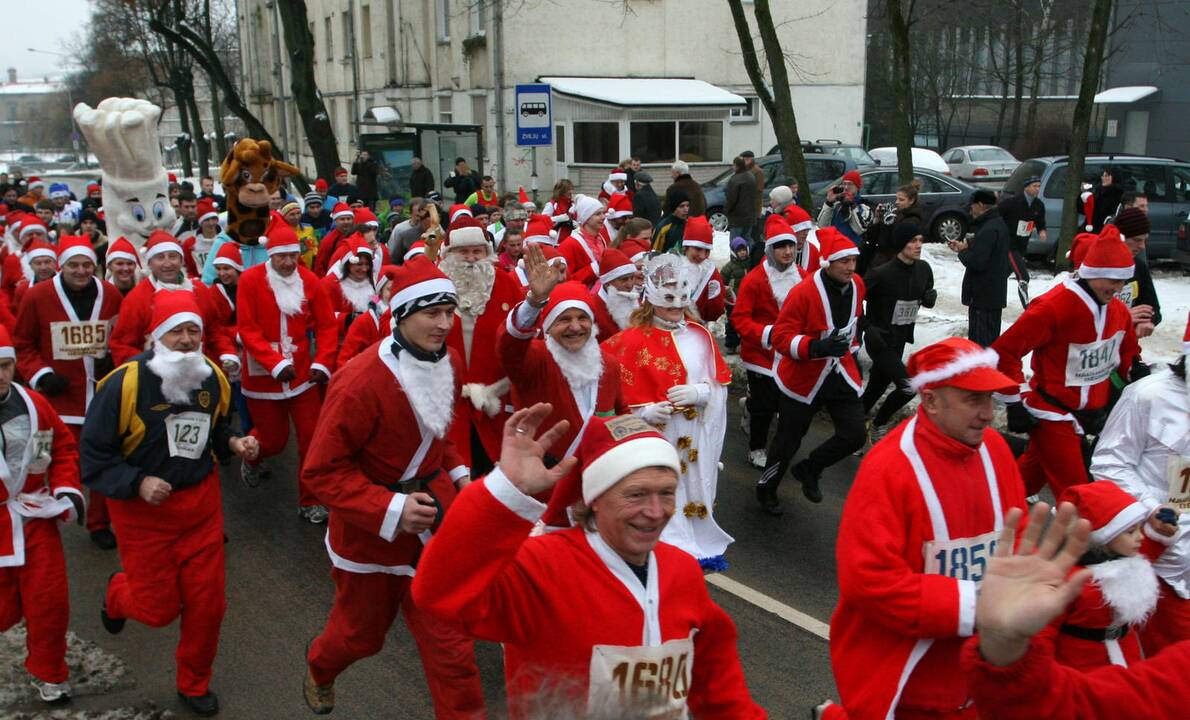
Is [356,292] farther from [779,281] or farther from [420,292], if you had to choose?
[420,292]

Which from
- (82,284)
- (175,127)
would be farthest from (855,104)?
(175,127)

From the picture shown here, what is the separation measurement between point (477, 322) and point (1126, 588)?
4322 millimetres

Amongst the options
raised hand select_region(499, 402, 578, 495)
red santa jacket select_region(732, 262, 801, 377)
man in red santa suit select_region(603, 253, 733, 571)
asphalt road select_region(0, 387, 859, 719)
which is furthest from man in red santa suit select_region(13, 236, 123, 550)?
raised hand select_region(499, 402, 578, 495)

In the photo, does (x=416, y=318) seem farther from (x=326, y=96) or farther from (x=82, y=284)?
(x=326, y=96)

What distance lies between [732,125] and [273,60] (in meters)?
30.9

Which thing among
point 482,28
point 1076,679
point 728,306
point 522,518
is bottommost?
point 728,306

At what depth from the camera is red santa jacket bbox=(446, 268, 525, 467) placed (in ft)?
21.5

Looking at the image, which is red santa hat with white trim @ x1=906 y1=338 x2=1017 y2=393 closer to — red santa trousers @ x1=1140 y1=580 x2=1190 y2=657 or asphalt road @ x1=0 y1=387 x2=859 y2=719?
red santa trousers @ x1=1140 y1=580 x2=1190 y2=657

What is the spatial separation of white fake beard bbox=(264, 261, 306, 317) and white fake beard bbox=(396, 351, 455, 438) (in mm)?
3803

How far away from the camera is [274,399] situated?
26.3 ft

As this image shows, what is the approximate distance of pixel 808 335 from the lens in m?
7.55

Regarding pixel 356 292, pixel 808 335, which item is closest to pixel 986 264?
pixel 808 335

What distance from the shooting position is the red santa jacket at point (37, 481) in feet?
16.8

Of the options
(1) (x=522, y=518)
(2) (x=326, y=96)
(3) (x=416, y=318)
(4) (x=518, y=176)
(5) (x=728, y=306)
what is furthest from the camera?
(2) (x=326, y=96)
